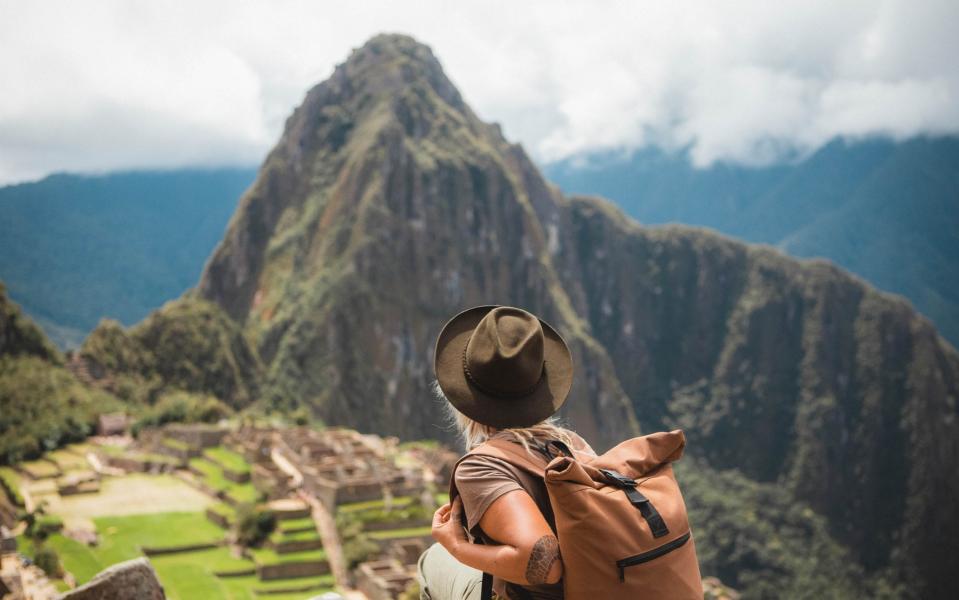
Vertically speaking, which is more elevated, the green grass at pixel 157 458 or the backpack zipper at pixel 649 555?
the backpack zipper at pixel 649 555

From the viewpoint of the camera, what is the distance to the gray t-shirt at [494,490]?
3.70m

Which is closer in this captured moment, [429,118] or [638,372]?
[429,118]

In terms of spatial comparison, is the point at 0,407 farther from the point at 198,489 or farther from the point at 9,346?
the point at 198,489

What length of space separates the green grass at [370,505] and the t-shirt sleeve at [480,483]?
27.1m

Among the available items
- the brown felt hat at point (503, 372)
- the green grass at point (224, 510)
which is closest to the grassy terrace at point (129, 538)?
the green grass at point (224, 510)

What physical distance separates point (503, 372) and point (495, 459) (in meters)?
0.45

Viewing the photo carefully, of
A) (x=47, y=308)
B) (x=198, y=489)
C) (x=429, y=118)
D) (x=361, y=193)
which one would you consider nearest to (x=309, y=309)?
(x=361, y=193)

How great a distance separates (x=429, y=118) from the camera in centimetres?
13400

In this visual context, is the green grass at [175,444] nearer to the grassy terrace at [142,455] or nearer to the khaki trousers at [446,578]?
the grassy terrace at [142,455]

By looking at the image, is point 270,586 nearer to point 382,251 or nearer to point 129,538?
point 129,538

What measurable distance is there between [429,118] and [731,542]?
75.6 meters

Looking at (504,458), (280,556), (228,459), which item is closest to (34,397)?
(228,459)

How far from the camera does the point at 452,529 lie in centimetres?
387

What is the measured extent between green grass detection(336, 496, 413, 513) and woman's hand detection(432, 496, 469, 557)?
88.1 ft
